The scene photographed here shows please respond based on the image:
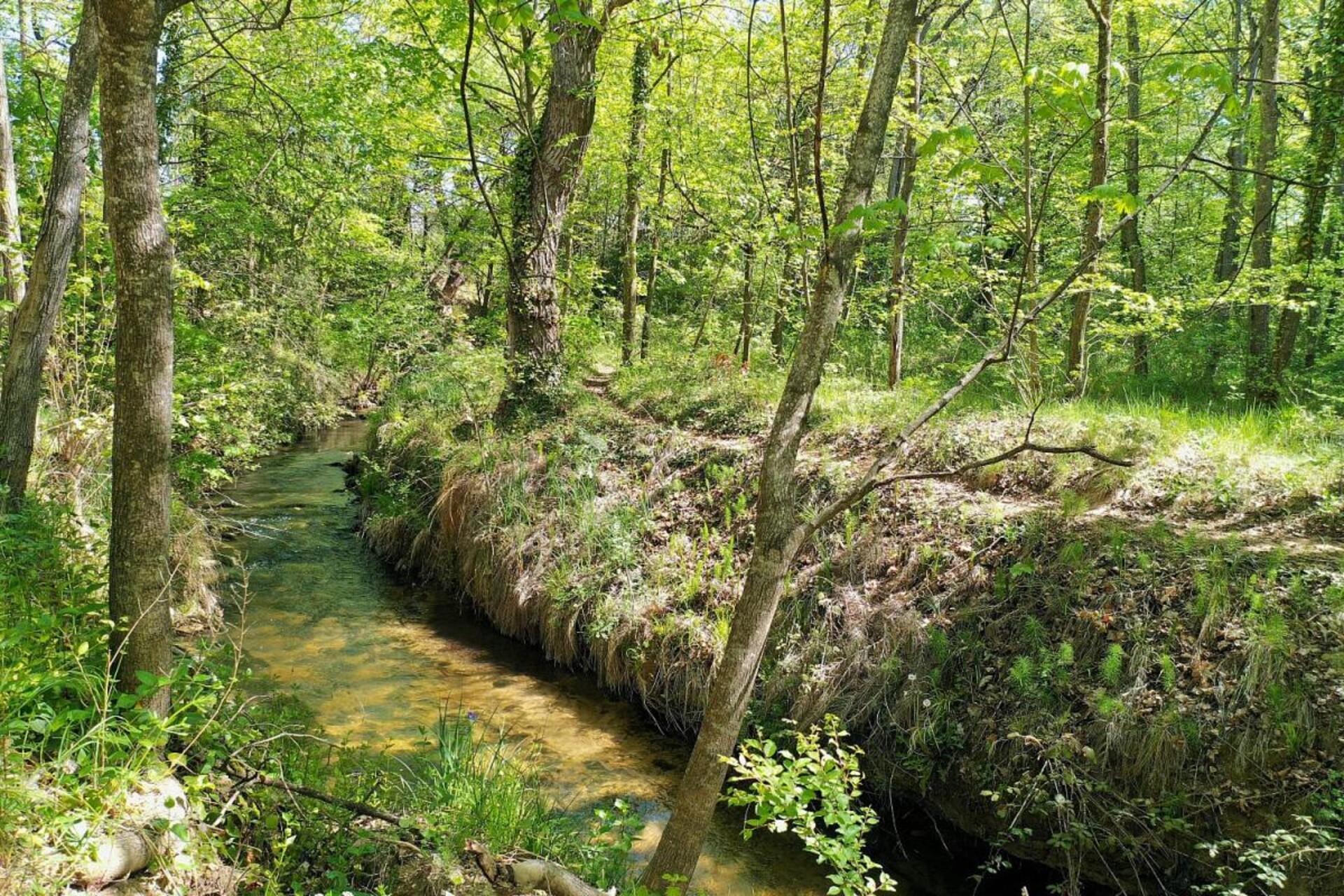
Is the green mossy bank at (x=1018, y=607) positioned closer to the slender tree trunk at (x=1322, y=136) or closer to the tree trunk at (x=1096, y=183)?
the tree trunk at (x=1096, y=183)

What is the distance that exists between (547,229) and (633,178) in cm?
382

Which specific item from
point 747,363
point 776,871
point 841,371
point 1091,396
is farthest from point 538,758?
point 1091,396

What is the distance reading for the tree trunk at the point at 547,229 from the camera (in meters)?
8.09

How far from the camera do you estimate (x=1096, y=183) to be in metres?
6.25

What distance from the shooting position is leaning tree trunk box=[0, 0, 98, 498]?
4.63m

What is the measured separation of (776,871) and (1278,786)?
255 cm

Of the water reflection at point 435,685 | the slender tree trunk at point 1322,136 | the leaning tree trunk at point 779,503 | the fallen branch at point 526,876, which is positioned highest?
the slender tree trunk at point 1322,136

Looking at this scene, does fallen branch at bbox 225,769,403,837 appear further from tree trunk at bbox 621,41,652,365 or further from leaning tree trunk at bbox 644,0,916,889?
tree trunk at bbox 621,41,652,365

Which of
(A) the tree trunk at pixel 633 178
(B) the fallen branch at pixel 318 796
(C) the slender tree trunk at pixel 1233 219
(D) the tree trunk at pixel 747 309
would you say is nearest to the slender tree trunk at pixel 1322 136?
(C) the slender tree trunk at pixel 1233 219

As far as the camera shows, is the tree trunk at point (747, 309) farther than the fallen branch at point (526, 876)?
Yes

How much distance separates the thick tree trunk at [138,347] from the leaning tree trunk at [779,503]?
76.9 inches

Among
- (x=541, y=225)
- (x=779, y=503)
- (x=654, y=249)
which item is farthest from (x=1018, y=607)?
(x=654, y=249)

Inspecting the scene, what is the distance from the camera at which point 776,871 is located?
4188 mm

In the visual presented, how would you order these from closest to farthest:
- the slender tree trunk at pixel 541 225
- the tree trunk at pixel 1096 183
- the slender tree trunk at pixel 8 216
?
the slender tree trunk at pixel 8 216, the tree trunk at pixel 1096 183, the slender tree trunk at pixel 541 225
